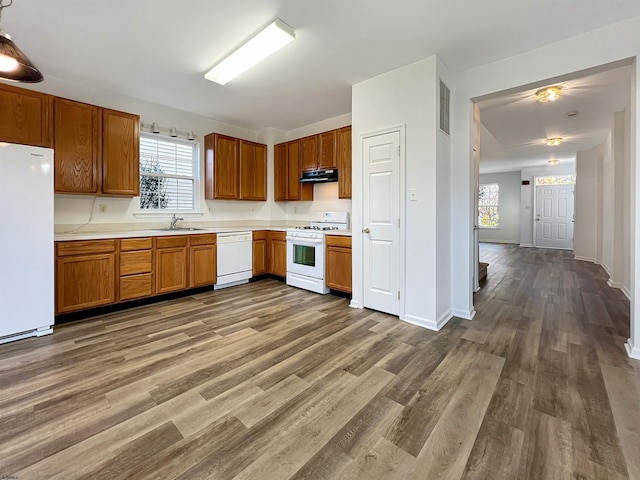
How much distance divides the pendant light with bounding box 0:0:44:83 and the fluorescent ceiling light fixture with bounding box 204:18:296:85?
1.56 m

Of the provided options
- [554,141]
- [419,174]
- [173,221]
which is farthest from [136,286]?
[554,141]

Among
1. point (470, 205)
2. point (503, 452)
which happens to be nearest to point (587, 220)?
point (470, 205)

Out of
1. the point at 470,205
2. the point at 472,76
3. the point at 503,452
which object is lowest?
the point at 503,452

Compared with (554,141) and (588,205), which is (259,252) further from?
(588,205)

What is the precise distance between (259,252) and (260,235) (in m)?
0.29

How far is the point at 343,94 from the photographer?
3768 millimetres

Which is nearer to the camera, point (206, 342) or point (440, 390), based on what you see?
point (440, 390)

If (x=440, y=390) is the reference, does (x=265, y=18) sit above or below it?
above

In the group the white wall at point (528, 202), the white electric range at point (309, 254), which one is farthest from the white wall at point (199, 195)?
the white wall at point (528, 202)

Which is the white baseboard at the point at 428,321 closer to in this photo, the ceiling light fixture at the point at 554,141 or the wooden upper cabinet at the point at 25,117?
the wooden upper cabinet at the point at 25,117

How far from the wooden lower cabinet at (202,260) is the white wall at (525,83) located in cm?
326

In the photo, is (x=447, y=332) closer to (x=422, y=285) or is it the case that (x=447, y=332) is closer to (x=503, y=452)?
(x=422, y=285)

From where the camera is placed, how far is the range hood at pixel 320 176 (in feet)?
14.5

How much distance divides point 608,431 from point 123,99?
5572mm
